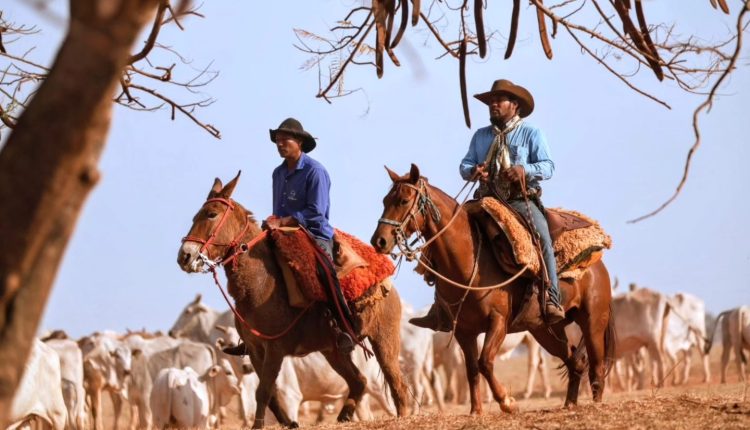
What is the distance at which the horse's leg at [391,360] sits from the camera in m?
11.2

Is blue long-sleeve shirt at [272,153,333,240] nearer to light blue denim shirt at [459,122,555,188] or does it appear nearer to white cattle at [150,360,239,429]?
light blue denim shirt at [459,122,555,188]

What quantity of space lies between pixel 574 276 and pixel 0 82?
528cm

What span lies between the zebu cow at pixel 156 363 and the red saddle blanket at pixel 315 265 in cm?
1209

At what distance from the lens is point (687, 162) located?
16.3ft

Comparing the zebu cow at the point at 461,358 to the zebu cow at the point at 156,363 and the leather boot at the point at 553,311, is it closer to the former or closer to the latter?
the zebu cow at the point at 156,363

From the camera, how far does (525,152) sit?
10.6 meters

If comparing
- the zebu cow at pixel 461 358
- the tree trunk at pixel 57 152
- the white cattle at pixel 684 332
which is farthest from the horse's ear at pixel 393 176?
the white cattle at pixel 684 332

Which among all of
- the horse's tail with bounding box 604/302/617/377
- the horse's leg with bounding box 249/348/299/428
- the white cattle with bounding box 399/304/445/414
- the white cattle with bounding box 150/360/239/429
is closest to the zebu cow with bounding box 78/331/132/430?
the white cattle with bounding box 150/360/239/429

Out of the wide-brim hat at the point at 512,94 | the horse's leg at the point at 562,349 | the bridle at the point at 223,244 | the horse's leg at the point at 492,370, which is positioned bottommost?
the horse's leg at the point at 492,370

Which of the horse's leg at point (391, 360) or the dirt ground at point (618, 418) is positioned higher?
the horse's leg at point (391, 360)

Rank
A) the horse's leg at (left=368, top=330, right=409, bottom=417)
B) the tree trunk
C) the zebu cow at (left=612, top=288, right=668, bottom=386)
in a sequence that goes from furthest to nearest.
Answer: the zebu cow at (left=612, top=288, right=668, bottom=386) < the horse's leg at (left=368, top=330, right=409, bottom=417) < the tree trunk

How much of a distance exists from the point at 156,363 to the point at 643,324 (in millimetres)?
12401

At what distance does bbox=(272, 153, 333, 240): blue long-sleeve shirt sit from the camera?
36.2 ft

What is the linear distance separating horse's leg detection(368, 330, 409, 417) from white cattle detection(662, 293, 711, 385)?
18.8 metres
